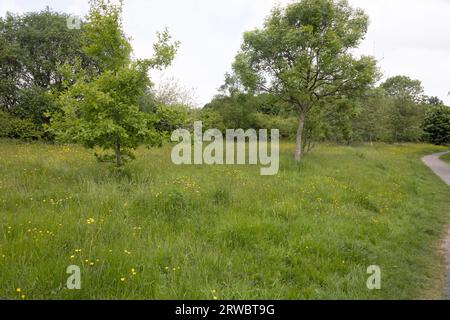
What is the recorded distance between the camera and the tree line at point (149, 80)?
364 inches

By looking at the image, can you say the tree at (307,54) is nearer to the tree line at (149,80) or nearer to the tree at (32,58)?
the tree line at (149,80)

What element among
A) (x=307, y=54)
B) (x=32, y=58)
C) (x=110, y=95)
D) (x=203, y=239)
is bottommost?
(x=203, y=239)

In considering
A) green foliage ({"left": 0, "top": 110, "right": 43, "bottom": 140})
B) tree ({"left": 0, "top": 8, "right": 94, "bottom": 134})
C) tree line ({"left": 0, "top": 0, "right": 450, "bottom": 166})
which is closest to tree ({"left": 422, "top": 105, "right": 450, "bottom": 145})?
tree line ({"left": 0, "top": 0, "right": 450, "bottom": 166})

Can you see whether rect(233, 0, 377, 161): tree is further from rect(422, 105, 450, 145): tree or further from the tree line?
rect(422, 105, 450, 145): tree

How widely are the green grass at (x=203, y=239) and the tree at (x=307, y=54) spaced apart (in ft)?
28.7

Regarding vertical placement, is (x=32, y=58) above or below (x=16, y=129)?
above

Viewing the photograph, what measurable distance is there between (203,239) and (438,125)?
59543 millimetres

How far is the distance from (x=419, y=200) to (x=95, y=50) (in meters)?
12.6

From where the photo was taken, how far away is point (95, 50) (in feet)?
31.6

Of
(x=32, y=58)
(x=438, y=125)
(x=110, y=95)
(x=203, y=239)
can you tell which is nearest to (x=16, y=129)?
(x=32, y=58)

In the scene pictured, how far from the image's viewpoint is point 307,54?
1709cm

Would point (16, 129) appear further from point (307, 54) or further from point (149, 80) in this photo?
point (307, 54)

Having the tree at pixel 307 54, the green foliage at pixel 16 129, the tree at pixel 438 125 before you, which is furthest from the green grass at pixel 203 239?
the tree at pixel 438 125

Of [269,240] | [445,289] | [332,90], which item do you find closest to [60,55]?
[332,90]
